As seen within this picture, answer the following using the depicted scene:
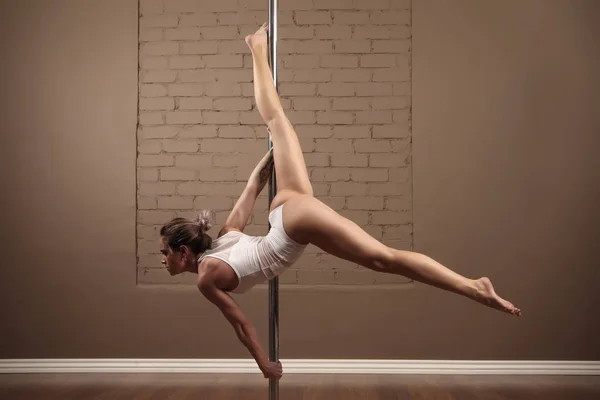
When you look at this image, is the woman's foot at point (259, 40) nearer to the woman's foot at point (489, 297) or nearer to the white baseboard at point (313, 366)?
the woman's foot at point (489, 297)

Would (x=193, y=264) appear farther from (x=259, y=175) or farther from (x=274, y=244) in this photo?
(x=259, y=175)

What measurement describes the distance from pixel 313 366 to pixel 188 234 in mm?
2338

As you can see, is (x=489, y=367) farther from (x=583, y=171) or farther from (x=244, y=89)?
(x=244, y=89)

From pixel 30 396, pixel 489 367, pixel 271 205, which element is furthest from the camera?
pixel 489 367

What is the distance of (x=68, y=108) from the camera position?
4.93m

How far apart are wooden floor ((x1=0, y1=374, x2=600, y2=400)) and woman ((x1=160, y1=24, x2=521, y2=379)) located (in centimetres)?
148

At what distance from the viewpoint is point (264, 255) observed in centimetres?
259

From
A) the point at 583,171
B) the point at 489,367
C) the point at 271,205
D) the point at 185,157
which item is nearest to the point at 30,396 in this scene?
the point at 185,157

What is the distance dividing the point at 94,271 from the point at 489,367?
2948 millimetres

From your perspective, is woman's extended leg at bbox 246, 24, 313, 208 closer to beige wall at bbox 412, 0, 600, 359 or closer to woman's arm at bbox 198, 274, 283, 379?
woman's arm at bbox 198, 274, 283, 379

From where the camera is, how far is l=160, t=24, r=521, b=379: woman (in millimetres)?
2465

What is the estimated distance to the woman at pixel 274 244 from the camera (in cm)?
246

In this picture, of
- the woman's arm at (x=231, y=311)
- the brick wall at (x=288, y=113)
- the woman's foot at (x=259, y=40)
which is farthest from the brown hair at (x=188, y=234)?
the brick wall at (x=288, y=113)

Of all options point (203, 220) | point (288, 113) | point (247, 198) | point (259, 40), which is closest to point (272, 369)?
point (203, 220)
